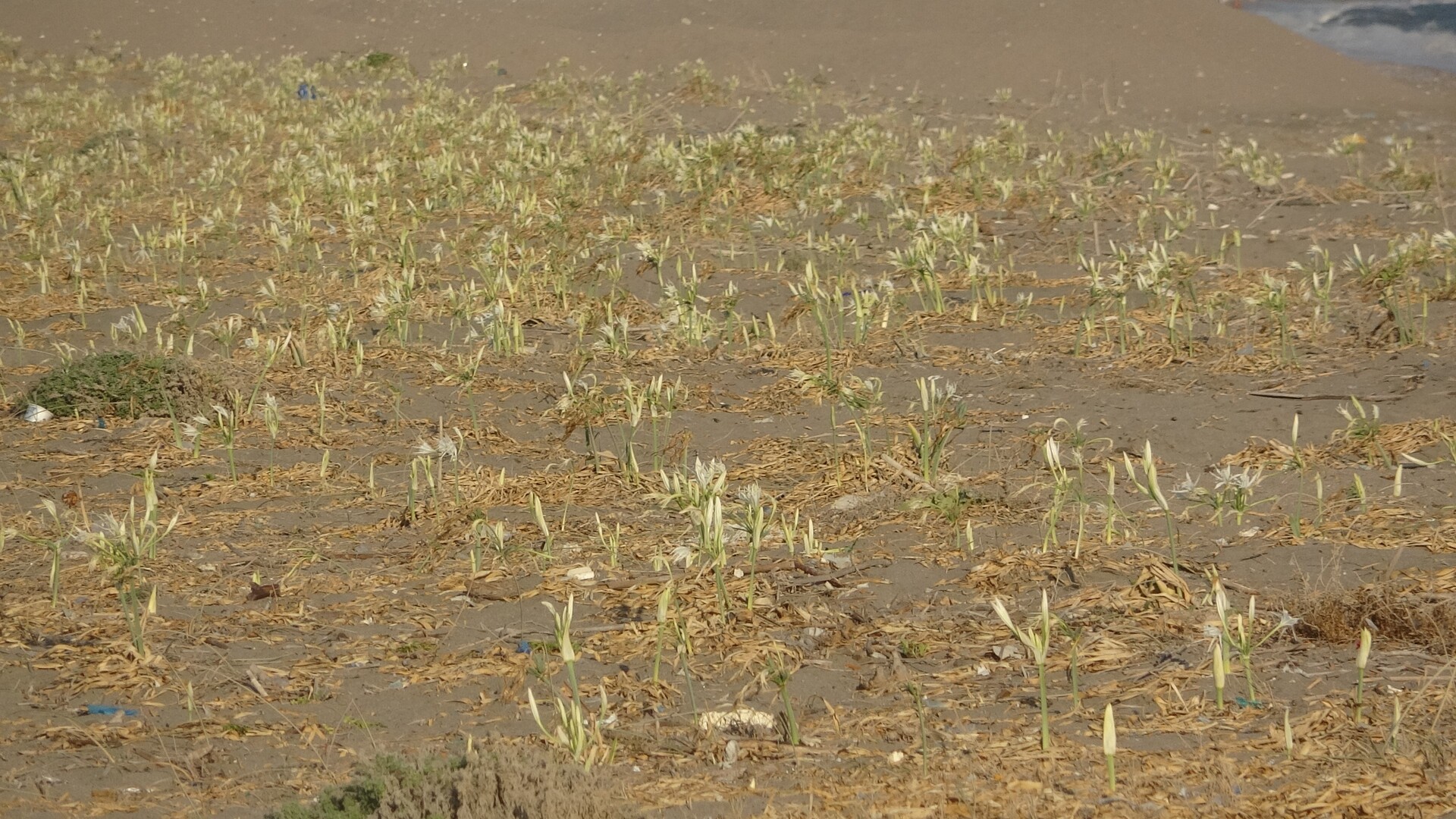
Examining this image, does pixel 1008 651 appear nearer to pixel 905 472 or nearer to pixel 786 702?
pixel 786 702

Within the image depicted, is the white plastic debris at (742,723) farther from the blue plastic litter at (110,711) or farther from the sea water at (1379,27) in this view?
the sea water at (1379,27)

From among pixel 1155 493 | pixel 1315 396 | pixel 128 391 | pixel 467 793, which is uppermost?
pixel 1155 493

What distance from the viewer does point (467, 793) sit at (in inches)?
104

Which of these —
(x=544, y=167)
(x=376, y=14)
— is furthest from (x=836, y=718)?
(x=376, y=14)

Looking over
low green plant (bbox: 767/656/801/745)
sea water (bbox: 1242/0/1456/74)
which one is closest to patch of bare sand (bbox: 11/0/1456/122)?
sea water (bbox: 1242/0/1456/74)

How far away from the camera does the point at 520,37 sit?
2030 cm

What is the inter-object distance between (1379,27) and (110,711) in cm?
2664

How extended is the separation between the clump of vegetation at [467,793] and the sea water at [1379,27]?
830 inches

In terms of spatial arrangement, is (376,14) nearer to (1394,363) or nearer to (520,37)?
(520,37)

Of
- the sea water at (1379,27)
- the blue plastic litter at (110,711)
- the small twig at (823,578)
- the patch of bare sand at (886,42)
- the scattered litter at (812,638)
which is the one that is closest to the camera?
the blue plastic litter at (110,711)

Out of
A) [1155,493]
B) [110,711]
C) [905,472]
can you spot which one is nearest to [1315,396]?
[905,472]

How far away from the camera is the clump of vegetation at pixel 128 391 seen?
234 inches

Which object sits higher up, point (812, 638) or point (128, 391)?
point (128, 391)

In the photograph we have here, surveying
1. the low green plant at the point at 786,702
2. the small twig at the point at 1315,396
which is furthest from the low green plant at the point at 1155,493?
the small twig at the point at 1315,396
